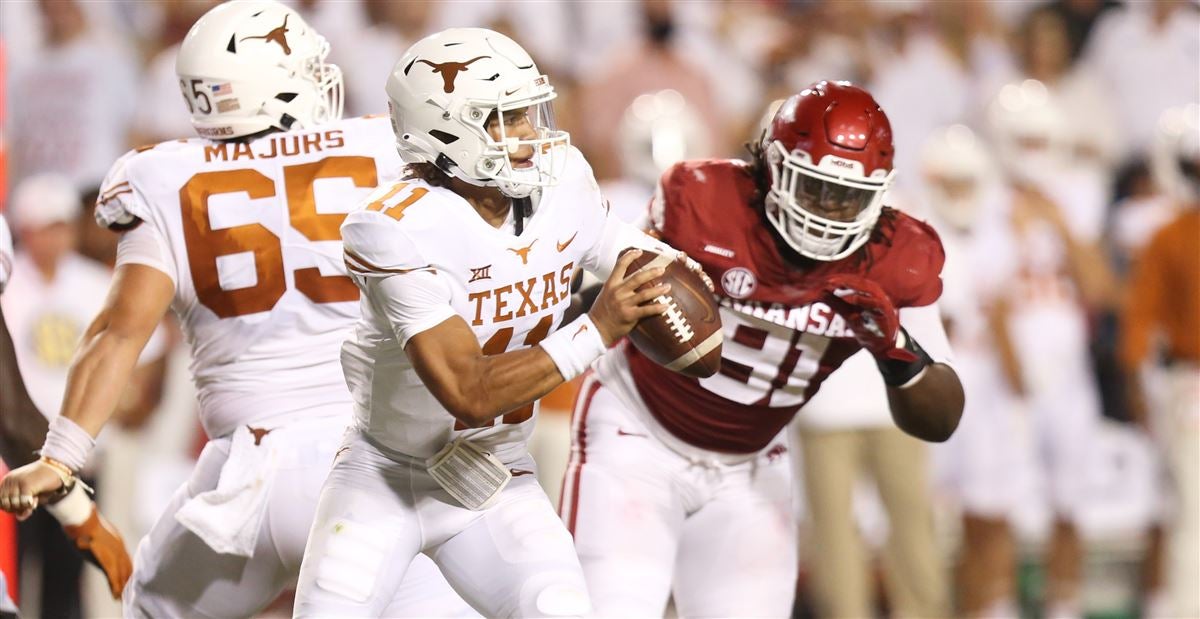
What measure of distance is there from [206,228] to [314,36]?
0.59 meters

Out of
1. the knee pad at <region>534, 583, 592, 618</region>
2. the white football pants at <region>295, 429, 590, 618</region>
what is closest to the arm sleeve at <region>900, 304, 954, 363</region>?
the white football pants at <region>295, 429, 590, 618</region>

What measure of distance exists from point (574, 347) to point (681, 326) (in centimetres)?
27

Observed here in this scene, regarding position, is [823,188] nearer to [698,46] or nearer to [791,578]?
[791,578]

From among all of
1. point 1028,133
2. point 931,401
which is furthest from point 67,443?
point 1028,133

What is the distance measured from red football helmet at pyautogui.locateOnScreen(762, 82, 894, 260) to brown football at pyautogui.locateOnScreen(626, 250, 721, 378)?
462 mm

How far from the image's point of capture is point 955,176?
709cm

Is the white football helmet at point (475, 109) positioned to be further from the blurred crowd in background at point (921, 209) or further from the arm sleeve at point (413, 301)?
the blurred crowd in background at point (921, 209)

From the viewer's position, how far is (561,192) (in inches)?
128

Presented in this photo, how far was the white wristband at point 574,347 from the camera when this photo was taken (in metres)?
2.95

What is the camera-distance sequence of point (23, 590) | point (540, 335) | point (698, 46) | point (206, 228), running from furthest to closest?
point (698, 46), point (23, 590), point (206, 228), point (540, 335)

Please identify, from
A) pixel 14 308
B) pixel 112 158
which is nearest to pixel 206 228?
pixel 14 308

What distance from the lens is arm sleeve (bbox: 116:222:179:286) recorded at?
356 cm

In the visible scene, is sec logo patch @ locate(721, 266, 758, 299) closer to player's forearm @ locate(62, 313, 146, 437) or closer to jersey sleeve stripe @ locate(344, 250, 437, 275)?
jersey sleeve stripe @ locate(344, 250, 437, 275)

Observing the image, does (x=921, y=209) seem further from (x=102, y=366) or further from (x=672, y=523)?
(x=102, y=366)
